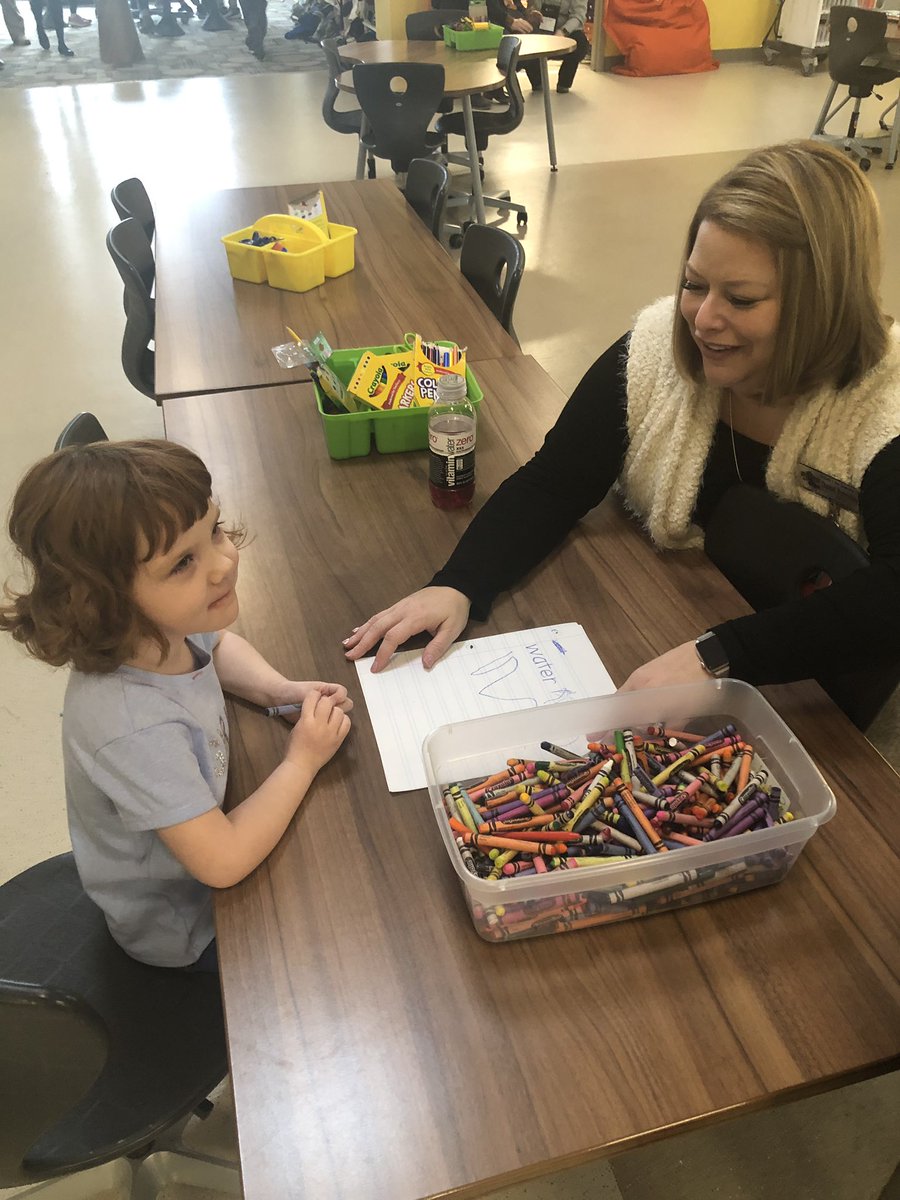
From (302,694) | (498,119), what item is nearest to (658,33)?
(498,119)

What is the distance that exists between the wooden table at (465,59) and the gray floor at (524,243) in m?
0.52

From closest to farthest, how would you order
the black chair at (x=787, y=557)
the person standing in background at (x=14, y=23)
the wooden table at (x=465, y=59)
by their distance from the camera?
the black chair at (x=787, y=557) < the wooden table at (x=465, y=59) < the person standing in background at (x=14, y=23)

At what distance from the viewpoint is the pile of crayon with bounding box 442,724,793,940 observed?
32.0 inches

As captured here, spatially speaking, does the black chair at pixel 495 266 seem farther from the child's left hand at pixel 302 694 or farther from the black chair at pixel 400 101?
the black chair at pixel 400 101

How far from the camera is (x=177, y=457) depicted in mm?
931

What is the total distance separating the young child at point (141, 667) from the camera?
2.82 feet

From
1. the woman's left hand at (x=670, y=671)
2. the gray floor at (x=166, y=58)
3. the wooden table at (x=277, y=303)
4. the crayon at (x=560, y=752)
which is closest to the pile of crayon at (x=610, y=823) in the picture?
the crayon at (x=560, y=752)

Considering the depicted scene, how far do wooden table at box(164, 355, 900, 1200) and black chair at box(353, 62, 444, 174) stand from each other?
353cm

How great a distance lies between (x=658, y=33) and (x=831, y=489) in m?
7.64

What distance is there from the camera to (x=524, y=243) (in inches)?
179

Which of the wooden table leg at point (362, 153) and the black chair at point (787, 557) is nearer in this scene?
the black chair at point (787, 557)

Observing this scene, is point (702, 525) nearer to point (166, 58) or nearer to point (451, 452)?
point (451, 452)

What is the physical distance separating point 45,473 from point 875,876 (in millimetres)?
893

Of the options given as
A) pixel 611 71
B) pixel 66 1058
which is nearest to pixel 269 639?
pixel 66 1058
